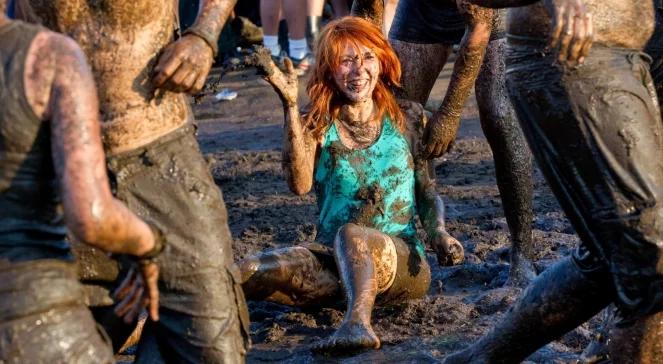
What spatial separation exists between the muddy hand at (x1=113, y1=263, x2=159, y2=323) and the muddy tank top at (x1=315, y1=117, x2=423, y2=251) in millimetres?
2047

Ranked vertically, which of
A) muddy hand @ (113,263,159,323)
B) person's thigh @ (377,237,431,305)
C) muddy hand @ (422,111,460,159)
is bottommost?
person's thigh @ (377,237,431,305)

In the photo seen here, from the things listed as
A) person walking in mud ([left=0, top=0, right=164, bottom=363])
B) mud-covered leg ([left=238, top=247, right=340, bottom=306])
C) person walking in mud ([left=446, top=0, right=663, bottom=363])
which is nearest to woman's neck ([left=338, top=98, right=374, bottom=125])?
mud-covered leg ([left=238, top=247, right=340, bottom=306])

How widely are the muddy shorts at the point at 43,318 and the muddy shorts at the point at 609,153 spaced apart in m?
1.43

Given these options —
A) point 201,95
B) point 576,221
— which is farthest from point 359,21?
point 576,221

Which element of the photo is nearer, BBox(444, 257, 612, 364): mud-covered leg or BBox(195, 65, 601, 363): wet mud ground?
BBox(444, 257, 612, 364): mud-covered leg

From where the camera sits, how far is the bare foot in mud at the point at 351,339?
4883 mm

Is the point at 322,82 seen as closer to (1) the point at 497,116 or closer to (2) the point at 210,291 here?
(1) the point at 497,116

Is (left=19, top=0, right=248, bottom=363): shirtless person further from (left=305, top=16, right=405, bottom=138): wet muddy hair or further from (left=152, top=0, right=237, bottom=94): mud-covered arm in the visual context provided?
(left=305, top=16, right=405, bottom=138): wet muddy hair

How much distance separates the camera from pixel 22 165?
3.20m

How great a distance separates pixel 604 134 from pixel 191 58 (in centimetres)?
118

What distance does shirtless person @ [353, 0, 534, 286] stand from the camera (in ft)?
18.0

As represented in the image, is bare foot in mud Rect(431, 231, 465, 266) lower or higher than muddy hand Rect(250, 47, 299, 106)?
lower

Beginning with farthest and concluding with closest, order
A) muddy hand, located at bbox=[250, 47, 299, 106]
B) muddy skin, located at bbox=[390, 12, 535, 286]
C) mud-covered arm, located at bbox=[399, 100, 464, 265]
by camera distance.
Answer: muddy skin, located at bbox=[390, 12, 535, 286] < mud-covered arm, located at bbox=[399, 100, 464, 265] < muddy hand, located at bbox=[250, 47, 299, 106]

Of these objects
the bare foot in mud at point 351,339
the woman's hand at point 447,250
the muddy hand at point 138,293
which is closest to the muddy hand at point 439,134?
the woman's hand at point 447,250
